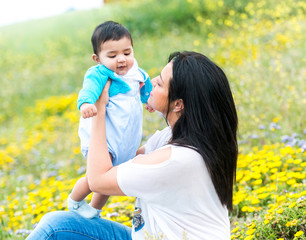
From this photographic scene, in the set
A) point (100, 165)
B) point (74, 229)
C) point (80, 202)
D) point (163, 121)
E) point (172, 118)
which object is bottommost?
point (74, 229)

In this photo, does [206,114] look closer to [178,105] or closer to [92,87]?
[178,105]


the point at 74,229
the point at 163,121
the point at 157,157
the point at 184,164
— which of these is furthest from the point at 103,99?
the point at 163,121

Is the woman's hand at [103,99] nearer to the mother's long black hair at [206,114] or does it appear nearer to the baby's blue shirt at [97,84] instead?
the baby's blue shirt at [97,84]

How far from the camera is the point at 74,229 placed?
2180 mm

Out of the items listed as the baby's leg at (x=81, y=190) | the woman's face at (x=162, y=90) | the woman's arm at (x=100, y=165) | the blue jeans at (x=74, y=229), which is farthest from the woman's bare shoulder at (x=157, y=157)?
the blue jeans at (x=74, y=229)

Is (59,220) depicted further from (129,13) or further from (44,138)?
(129,13)

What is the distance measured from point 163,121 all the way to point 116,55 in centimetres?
316

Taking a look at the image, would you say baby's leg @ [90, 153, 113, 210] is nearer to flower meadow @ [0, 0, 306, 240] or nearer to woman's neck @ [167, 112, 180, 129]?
flower meadow @ [0, 0, 306, 240]

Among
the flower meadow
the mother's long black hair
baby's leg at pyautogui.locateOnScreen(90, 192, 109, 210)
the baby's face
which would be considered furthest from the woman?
the flower meadow

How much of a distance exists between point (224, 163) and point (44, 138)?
5.09 meters

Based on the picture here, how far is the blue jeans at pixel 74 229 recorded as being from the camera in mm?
2111

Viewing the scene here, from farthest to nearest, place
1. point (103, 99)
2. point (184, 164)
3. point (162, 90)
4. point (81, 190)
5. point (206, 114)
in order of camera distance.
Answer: point (81, 190)
point (103, 99)
point (162, 90)
point (206, 114)
point (184, 164)

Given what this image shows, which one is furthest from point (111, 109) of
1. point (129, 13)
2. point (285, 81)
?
point (129, 13)

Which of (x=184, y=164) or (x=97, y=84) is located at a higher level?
(x=97, y=84)
